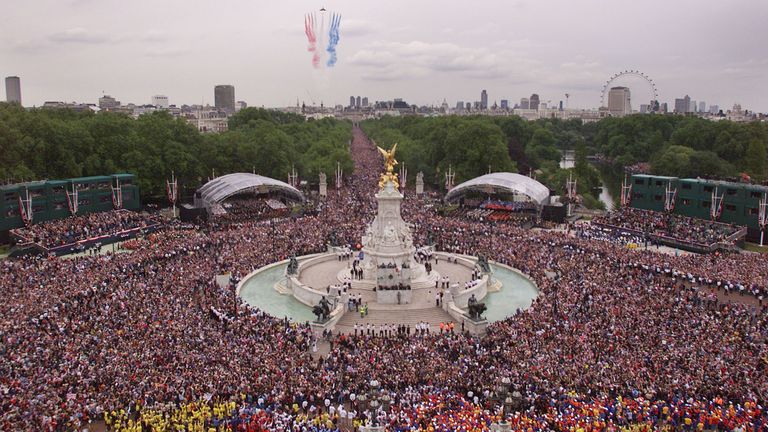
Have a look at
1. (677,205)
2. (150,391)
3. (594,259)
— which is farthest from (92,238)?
(677,205)

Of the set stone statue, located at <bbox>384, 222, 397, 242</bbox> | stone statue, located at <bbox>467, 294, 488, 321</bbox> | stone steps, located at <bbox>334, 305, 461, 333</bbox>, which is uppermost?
stone statue, located at <bbox>384, 222, 397, 242</bbox>

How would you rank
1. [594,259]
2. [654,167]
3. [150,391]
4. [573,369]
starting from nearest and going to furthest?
1. [150,391]
2. [573,369]
3. [594,259]
4. [654,167]

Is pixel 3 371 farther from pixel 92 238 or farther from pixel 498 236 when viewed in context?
pixel 498 236

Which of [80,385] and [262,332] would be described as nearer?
[80,385]

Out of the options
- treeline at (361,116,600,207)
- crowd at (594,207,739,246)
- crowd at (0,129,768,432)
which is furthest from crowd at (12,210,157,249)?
crowd at (594,207,739,246)

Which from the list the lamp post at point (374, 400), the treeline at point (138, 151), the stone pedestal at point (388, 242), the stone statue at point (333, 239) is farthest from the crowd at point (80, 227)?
the lamp post at point (374, 400)

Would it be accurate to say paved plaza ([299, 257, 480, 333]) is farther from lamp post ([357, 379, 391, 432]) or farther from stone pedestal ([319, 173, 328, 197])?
stone pedestal ([319, 173, 328, 197])

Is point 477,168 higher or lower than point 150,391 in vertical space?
higher
